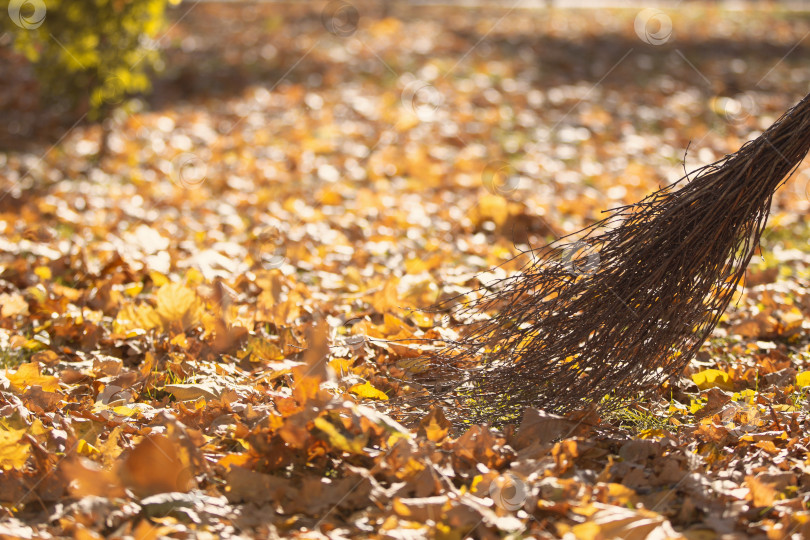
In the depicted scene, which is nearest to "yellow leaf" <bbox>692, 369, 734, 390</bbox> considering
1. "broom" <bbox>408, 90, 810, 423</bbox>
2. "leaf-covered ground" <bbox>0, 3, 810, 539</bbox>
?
"leaf-covered ground" <bbox>0, 3, 810, 539</bbox>

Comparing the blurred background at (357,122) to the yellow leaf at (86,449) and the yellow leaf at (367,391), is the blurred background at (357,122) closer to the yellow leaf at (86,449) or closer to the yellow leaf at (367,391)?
the yellow leaf at (367,391)

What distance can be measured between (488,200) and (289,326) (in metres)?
1.98

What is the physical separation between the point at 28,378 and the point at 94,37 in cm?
427

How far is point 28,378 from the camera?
2438mm

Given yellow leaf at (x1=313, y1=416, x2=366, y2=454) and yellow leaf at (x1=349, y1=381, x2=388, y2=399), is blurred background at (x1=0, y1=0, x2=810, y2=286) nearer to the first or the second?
yellow leaf at (x1=349, y1=381, x2=388, y2=399)

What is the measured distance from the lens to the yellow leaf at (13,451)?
6.46ft

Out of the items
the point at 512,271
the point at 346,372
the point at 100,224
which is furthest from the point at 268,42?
the point at 346,372

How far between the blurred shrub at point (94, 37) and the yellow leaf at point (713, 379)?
A: 4856 mm

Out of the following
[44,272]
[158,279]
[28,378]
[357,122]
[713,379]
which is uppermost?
[357,122]

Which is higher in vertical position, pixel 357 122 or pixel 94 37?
pixel 357 122

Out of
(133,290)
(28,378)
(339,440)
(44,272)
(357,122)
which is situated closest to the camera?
(339,440)

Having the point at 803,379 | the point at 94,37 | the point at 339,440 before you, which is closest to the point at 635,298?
the point at 803,379

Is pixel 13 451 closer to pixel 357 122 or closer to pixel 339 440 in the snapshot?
pixel 339 440

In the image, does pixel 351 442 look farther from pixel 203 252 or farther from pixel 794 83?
pixel 794 83
